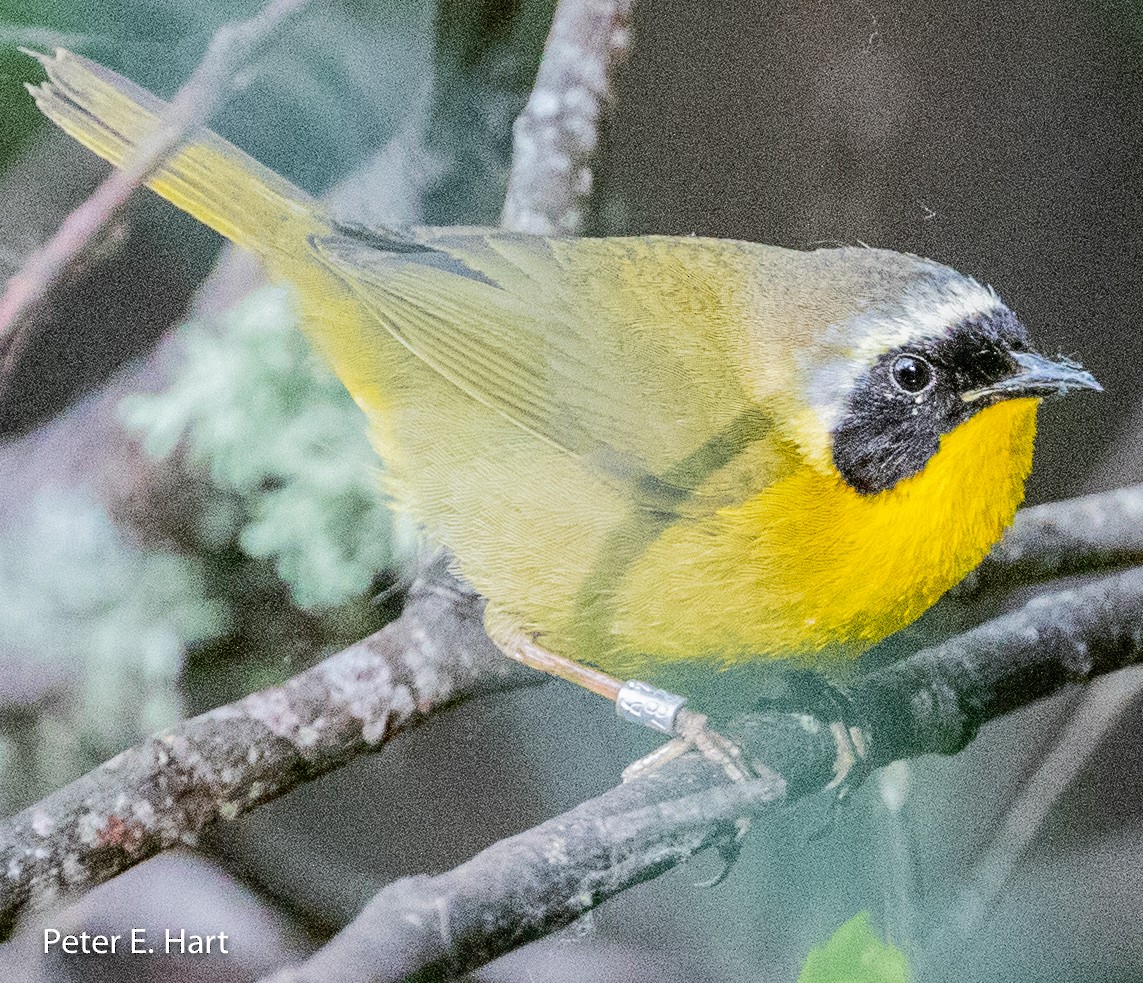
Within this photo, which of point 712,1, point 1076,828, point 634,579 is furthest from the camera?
point 1076,828

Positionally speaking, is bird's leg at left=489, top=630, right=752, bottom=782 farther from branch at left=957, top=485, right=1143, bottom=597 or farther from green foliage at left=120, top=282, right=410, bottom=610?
branch at left=957, top=485, right=1143, bottom=597

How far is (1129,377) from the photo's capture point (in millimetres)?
1713

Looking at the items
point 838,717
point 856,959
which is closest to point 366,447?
point 838,717

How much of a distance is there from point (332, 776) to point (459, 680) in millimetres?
238

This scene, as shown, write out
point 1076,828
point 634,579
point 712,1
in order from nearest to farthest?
point 634,579, point 712,1, point 1076,828

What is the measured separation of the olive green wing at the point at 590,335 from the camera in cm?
155

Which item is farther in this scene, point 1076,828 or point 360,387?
point 1076,828

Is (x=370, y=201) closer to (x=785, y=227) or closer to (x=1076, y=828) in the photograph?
(x=785, y=227)

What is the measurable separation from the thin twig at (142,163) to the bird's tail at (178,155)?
17mm

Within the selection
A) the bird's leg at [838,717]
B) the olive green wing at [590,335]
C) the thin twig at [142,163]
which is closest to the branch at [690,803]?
the bird's leg at [838,717]

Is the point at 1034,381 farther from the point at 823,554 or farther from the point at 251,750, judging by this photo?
the point at 251,750

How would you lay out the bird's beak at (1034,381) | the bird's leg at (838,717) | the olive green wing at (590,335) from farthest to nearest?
the bird's leg at (838,717) < the olive green wing at (590,335) < the bird's beak at (1034,381)

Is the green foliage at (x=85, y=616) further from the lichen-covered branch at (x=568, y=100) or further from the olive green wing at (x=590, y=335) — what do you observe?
the lichen-covered branch at (x=568, y=100)

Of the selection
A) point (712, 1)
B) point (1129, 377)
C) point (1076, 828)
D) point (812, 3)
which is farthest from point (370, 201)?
point (1076, 828)
